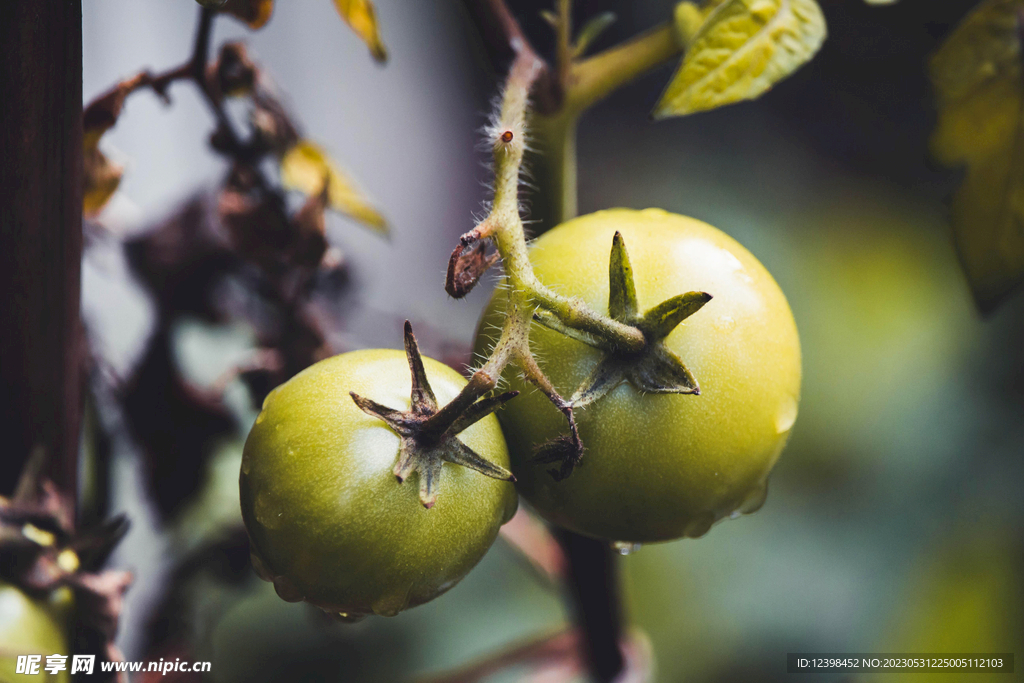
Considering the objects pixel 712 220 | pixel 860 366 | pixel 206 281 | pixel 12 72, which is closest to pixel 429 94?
pixel 712 220

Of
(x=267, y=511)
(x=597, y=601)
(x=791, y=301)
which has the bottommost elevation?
(x=791, y=301)

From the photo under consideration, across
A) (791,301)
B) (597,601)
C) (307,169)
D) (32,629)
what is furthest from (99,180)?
(791,301)

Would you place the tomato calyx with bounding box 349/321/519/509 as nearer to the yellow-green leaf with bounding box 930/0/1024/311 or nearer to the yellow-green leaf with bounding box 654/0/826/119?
the yellow-green leaf with bounding box 654/0/826/119

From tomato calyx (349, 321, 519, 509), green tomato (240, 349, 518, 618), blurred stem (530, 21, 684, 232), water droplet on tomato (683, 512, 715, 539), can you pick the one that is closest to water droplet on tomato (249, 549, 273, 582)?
green tomato (240, 349, 518, 618)

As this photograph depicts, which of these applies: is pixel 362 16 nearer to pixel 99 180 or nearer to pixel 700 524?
pixel 99 180

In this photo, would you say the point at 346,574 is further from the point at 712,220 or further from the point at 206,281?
the point at 712,220

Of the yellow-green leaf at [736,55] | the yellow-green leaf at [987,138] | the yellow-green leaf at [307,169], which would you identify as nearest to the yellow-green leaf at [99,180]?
the yellow-green leaf at [307,169]
